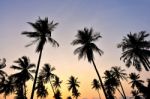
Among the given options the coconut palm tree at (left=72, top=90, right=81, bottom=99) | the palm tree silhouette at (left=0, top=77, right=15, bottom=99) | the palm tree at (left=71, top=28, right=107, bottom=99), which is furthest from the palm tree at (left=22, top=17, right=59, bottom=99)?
the coconut palm tree at (left=72, top=90, right=81, bottom=99)

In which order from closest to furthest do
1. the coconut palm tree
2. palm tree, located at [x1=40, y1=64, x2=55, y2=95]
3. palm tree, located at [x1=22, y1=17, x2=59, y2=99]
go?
palm tree, located at [x1=22, y1=17, x2=59, y2=99] < palm tree, located at [x1=40, y1=64, x2=55, y2=95] < the coconut palm tree

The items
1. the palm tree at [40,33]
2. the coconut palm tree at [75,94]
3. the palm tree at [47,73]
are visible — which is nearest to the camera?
the palm tree at [40,33]

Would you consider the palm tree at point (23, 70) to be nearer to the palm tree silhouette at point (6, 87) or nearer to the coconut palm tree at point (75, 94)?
the palm tree silhouette at point (6, 87)

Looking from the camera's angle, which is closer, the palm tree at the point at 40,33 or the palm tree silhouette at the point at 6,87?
the palm tree at the point at 40,33

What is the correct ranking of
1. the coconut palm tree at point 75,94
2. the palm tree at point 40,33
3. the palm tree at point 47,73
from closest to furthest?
the palm tree at point 40,33 → the palm tree at point 47,73 → the coconut palm tree at point 75,94

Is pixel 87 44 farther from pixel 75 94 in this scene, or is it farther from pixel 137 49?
pixel 75 94

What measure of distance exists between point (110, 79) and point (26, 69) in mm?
36506

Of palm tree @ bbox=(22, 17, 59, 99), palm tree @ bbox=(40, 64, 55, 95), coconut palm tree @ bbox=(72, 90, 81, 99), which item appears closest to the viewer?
palm tree @ bbox=(22, 17, 59, 99)

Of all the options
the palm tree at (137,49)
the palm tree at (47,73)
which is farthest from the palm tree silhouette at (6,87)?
the palm tree at (137,49)

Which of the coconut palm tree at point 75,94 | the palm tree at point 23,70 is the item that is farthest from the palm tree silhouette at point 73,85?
the palm tree at point 23,70

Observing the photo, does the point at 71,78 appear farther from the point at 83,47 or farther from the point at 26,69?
the point at 83,47

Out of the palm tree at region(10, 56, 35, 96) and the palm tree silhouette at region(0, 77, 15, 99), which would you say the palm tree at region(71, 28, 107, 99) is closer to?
the palm tree at region(10, 56, 35, 96)

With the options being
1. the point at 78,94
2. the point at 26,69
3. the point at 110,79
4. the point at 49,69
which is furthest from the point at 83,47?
the point at 78,94

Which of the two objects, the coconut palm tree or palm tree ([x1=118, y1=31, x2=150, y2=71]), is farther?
the coconut palm tree
